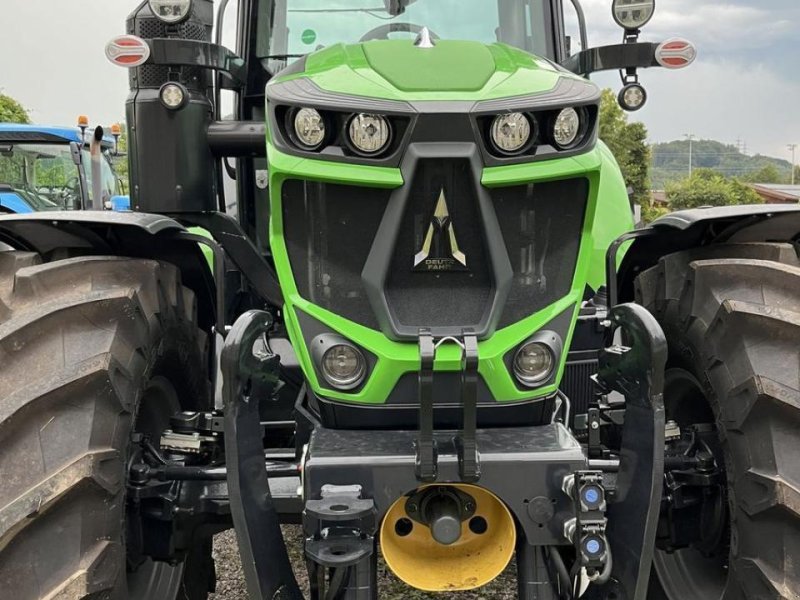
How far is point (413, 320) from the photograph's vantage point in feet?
7.43

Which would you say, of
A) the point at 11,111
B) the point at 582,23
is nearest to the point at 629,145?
the point at 11,111

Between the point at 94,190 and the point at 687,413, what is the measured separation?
7.30 m

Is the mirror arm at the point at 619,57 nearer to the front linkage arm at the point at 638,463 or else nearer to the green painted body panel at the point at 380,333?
the green painted body panel at the point at 380,333

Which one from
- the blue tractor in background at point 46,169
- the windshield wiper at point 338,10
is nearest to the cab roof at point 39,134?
the blue tractor in background at point 46,169

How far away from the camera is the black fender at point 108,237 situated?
2.40 meters

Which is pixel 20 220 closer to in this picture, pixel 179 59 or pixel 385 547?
pixel 179 59

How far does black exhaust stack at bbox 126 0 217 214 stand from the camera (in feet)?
11.0

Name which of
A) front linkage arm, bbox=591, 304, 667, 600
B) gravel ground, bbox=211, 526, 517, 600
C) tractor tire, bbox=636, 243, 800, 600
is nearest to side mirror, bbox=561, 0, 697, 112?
tractor tire, bbox=636, 243, 800, 600

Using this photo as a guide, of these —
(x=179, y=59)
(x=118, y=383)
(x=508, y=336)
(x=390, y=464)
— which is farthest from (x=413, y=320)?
(x=179, y=59)

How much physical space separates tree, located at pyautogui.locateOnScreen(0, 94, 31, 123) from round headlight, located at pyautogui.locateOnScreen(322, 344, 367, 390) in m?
31.2

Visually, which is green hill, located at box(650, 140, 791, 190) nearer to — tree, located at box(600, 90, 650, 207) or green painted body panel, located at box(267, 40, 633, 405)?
tree, located at box(600, 90, 650, 207)

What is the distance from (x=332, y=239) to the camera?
7.48 ft

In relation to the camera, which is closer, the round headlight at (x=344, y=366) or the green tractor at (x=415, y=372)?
the green tractor at (x=415, y=372)

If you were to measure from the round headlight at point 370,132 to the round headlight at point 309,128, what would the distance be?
9 centimetres
